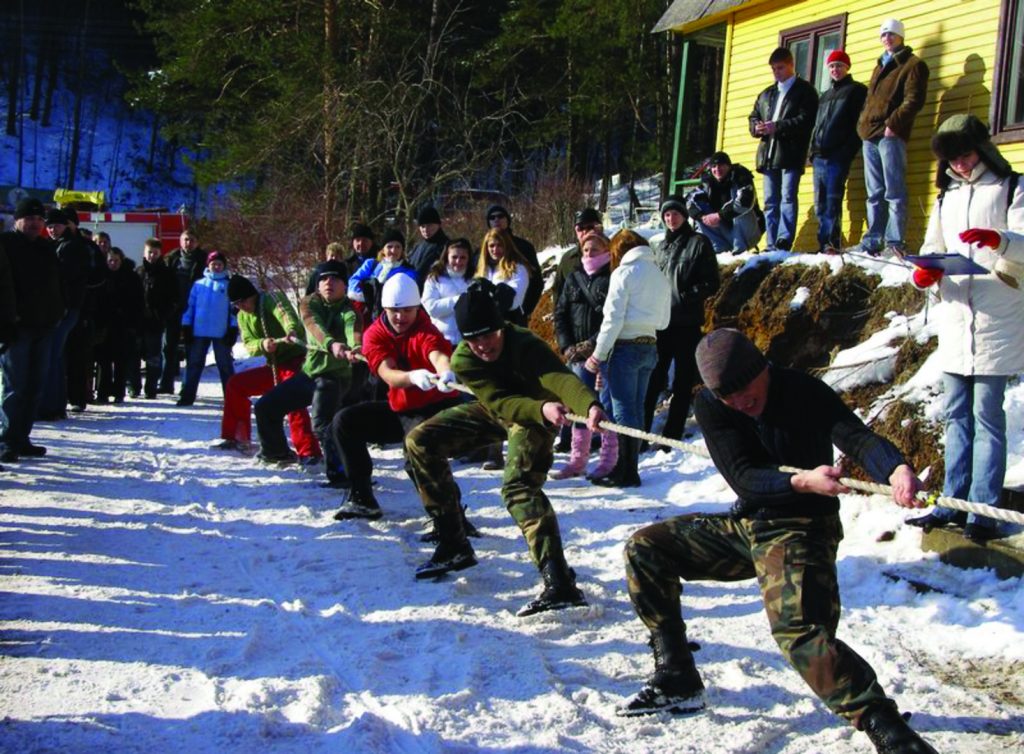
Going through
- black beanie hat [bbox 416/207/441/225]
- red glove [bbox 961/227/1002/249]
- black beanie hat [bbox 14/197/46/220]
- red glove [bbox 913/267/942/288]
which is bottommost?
red glove [bbox 913/267/942/288]

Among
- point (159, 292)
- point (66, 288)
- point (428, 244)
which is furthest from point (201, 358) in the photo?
point (428, 244)

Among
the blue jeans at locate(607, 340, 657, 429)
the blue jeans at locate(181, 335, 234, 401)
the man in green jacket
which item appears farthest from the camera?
the blue jeans at locate(181, 335, 234, 401)

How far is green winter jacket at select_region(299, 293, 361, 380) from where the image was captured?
314 inches

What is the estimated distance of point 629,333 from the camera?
733 cm

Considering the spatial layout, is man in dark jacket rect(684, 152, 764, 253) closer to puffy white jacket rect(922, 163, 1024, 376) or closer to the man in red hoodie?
the man in red hoodie

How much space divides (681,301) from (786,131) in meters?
3.07

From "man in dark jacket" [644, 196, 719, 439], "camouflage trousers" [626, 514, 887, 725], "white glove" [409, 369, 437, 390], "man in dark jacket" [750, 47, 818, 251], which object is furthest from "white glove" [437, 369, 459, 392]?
"man in dark jacket" [750, 47, 818, 251]

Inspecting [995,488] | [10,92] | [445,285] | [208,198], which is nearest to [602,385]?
[445,285]

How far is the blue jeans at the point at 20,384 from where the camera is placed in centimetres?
804

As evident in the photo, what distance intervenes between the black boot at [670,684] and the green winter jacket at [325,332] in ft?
14.8

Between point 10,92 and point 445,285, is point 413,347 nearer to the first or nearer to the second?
point 445,285

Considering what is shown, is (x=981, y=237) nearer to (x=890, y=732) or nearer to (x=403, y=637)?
(x=890, y=732)

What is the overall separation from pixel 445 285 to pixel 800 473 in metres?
5.26

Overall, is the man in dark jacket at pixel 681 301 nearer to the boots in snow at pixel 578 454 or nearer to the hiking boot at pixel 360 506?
the boots in snow at pixel 578 454
